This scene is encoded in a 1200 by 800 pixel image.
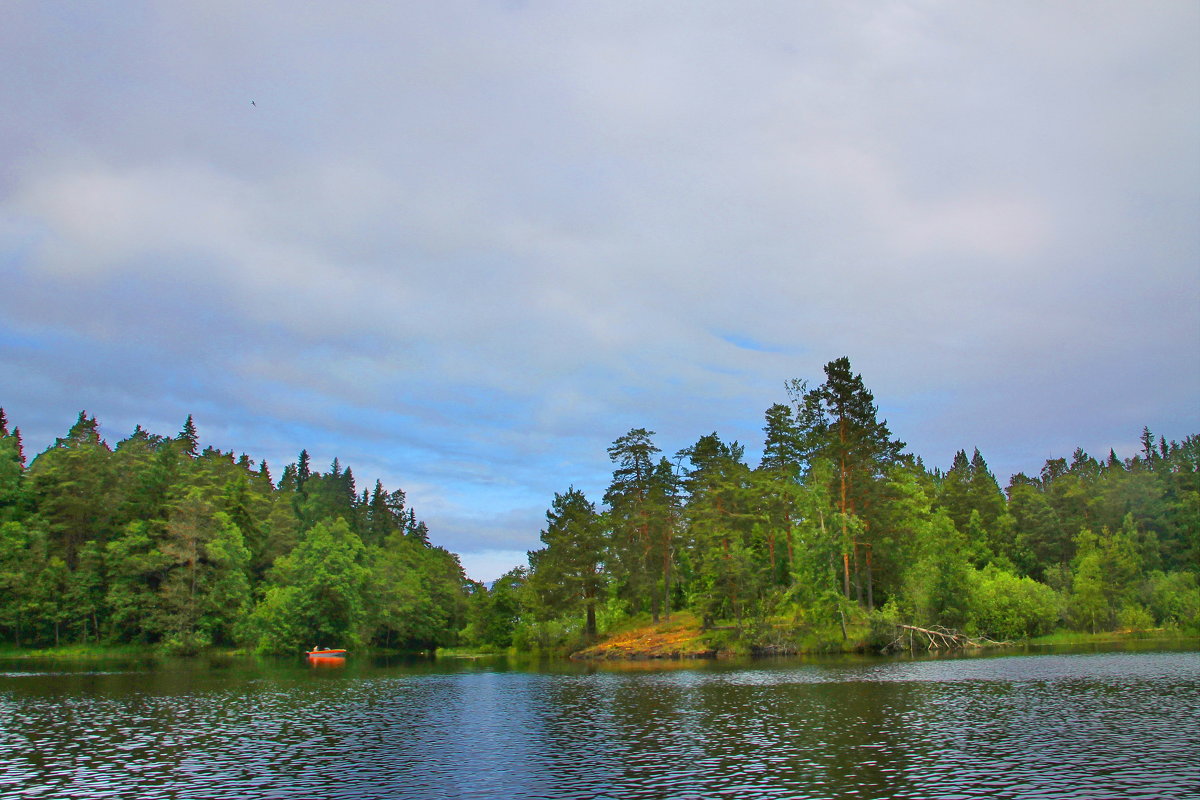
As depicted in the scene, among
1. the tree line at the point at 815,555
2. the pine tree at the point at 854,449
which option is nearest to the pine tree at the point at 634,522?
the tree line at the point at 815,555

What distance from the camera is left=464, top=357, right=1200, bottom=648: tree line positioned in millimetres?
84250

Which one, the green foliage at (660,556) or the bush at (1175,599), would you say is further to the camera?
the bush at (1175,599)

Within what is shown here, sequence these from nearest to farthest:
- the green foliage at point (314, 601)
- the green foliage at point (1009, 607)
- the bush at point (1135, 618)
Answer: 1. the green foliage at point (1009, 607)
2. the bush at point (1135, 618)
3. the green foliage at point (314, 601)

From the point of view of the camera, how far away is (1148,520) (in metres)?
131

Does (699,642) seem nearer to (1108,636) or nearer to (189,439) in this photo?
(1108,636)

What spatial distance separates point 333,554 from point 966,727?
104 m

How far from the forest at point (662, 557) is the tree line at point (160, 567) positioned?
1.24 feet

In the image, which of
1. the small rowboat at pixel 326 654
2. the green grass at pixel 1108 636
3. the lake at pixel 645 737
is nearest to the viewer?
the lake at pixel 645 737

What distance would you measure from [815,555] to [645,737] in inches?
2090

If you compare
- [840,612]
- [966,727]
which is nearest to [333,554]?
[840,612]

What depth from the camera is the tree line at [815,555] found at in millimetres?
84250

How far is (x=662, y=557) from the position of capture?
344ft

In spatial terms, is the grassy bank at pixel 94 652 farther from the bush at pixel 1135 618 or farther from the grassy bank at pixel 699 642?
the bush at pixel 1135 618

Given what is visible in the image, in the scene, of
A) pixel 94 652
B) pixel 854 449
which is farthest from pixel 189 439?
pixel 854 449
